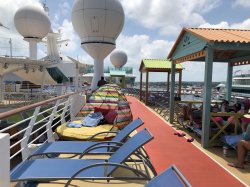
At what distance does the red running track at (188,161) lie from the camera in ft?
15.0

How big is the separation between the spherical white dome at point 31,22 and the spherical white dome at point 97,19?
7.17m

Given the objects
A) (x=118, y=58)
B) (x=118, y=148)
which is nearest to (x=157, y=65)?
(x=118, y=148)

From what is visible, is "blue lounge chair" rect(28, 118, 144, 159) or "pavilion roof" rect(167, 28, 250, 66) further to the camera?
"pavilion roof" rect(167, 28, 250, 66)

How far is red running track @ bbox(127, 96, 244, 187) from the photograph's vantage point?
4.56 metres

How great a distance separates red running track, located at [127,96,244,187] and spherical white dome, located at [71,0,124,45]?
49.7 feet

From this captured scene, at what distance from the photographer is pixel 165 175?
2148 millimetres

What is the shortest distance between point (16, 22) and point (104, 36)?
1164 cm

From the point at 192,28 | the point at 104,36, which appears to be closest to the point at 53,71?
the point at 104,36

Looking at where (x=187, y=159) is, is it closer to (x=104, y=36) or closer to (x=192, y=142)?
(x=192, y=142)

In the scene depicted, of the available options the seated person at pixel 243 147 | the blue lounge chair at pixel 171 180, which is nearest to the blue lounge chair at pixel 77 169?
the blue lounge chair at pixel 171 180

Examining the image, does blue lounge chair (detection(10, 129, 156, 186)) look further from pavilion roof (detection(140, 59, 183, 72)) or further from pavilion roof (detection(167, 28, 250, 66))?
pavilion roof (detection(140, 59, 183, 72))

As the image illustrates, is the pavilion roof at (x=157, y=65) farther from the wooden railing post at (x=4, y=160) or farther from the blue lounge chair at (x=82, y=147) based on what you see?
the wooden railing post at (x=4, y=160)

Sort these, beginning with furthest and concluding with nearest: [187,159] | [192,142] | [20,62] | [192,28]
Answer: [20,62]
[192,28]
[192,142]
[187,159]

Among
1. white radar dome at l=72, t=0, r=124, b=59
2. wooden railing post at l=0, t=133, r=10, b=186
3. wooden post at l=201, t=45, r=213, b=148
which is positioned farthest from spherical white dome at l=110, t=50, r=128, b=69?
wooden railing post at l=0, t=133, r=10, b=186
